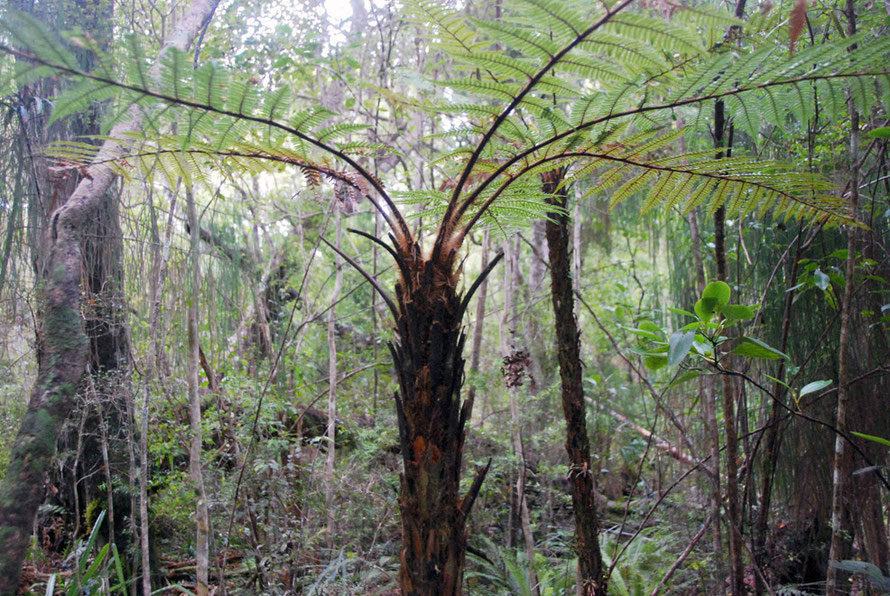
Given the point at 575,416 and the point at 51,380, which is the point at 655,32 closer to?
the point at 575,416

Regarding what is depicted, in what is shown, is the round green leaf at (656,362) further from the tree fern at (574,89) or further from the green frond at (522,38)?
the green frond at (522,38)

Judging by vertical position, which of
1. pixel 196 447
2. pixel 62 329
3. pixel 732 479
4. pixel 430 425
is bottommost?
pixel 196 447

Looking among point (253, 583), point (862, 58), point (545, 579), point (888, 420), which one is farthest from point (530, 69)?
point (253, 583)

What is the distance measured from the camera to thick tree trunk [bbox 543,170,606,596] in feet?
6.30

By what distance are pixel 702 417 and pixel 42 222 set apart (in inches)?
151

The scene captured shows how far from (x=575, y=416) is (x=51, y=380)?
7.12ft

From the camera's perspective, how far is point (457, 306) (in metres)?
1.50

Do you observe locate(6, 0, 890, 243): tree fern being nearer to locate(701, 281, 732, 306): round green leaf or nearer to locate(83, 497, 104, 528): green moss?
locate(701, 281, 732, 306): round green leaf

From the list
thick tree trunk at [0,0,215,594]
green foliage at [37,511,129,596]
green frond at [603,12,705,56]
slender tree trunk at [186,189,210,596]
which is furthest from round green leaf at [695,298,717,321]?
green foliage at [37,511,129,596]

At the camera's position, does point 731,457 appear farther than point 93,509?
No

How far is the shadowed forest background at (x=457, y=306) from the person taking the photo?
4.50 ft

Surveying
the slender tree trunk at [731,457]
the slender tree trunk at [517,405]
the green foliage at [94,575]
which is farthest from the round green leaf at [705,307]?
the green foliage at [94,575]

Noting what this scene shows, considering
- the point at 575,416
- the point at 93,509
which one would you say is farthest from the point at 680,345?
the point at 93,509

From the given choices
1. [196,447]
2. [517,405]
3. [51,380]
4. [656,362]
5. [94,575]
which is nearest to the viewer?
[656,362]
